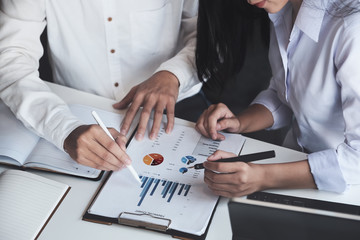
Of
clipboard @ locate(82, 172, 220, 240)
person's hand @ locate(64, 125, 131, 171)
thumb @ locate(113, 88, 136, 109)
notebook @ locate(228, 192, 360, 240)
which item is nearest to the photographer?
notebook @ locate(228, 192, 360, 240)

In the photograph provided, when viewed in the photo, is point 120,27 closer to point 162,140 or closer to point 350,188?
point 162,140

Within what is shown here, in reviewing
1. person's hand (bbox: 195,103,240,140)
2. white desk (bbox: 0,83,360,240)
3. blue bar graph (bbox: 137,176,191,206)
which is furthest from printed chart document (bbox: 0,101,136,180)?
person's hand (bbox: 195,103,240,140)

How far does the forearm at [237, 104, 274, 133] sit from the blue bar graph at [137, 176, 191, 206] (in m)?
0.35

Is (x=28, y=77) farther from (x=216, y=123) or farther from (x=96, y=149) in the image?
(x=216, y=123)

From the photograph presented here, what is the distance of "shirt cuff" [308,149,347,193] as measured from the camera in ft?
3.23

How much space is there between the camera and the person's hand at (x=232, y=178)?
95cm

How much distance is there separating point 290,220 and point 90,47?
3.30 ft

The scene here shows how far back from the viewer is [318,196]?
100 centimetres

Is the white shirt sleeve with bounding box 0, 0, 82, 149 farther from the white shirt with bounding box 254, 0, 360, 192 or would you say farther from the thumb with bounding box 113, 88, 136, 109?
the white shirt with bounding box 254, 0, 360, 192

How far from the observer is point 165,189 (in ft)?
3.25

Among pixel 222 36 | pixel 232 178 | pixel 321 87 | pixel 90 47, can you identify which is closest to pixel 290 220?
pixel 232 178

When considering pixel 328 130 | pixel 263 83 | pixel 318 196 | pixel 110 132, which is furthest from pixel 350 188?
pixel 263 83

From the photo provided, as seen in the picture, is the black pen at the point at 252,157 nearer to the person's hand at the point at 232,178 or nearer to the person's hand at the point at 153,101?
the person's hand at the point at 232,178

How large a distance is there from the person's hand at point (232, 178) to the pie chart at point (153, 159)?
0.14 meters
